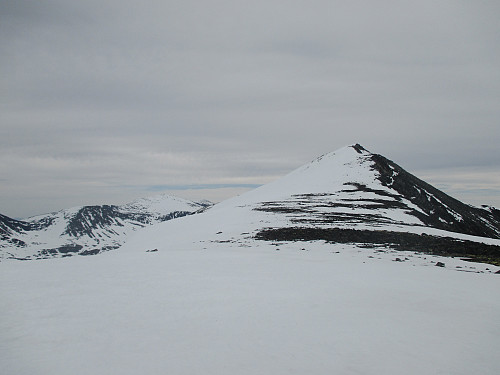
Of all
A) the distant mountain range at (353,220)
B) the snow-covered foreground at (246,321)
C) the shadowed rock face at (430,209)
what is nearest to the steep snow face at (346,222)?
the distant mountain range at (353,220)

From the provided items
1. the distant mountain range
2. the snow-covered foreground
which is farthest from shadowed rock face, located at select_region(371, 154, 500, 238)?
the snow-covered foreground

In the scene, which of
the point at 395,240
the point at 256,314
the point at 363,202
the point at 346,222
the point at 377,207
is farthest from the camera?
the point at 363,202

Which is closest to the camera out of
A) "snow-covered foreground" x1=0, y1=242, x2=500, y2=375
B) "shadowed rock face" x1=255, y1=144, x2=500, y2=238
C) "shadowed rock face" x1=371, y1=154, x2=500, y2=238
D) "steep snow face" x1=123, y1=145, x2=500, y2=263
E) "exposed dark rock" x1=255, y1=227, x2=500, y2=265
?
"snow-covered foreground" x1=0, y1=242, x2=500, y2=375

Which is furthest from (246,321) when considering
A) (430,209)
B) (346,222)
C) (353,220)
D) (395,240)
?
(430,209)

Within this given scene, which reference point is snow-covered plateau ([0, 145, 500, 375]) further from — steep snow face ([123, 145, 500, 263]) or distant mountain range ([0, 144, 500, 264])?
distant mountain range ([0, 144, 500, 264])

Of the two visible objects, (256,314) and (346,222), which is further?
(346,222)

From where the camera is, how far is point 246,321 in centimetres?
911

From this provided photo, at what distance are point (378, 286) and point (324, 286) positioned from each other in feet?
7.43

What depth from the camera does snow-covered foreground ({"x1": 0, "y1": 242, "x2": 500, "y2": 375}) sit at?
6.84 meters

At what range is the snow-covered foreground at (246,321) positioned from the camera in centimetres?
684

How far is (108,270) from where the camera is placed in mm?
15547

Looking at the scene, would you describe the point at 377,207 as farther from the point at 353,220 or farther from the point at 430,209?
the point at 430,209

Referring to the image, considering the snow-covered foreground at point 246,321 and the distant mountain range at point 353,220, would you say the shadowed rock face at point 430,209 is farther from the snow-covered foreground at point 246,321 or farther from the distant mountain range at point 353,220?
the snow-covered foreground at point 246,321

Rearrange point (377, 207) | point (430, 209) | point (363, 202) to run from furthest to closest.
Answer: point (430, 209)
point (363, 202)
point (377, 207)
